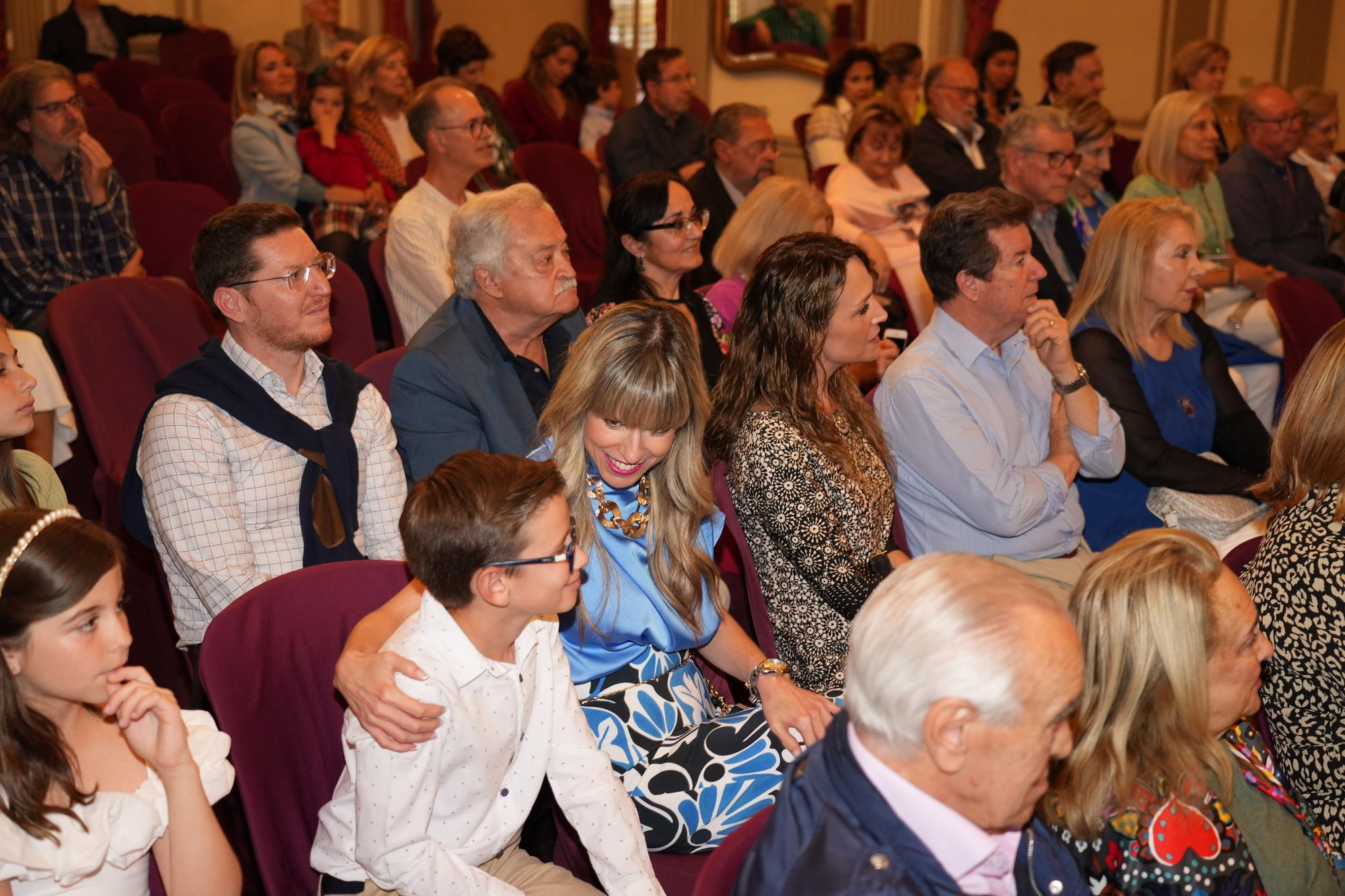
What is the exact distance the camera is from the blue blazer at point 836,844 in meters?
1.27

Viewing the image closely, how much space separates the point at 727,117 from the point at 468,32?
2.45 m

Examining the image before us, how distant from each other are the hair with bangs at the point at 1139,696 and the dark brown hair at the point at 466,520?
79cm

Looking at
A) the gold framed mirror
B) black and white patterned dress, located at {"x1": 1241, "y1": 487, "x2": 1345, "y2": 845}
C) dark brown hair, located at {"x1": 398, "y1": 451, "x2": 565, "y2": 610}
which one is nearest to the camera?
dark brown hair, located at {"x1": 398, "y1": 451, "x2": 565, "y2": 610}

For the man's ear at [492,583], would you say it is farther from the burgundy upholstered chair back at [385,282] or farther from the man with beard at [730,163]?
the man with beard at [730,163]

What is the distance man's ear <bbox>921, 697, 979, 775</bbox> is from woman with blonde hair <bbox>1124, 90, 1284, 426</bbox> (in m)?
4.03

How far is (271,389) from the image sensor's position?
2645 millimetres

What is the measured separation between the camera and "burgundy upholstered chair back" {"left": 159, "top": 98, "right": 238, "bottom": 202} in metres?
6.07

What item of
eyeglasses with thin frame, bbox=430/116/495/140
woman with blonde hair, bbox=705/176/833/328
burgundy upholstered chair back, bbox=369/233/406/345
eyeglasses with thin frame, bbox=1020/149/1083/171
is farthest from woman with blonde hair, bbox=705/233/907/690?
eyeglasses with thin frame, bbox=1020/149/1083/171

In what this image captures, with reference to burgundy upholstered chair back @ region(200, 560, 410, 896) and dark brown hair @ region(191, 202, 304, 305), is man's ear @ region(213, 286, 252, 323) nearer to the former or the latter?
dark brown hair @ region(191, 202, 304, 305)

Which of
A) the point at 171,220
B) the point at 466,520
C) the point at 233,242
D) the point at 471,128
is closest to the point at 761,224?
the point at 471,128

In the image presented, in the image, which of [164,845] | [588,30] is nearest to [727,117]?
[164,845]

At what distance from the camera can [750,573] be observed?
8.48 feet

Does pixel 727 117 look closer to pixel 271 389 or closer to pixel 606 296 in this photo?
pixel 606 296

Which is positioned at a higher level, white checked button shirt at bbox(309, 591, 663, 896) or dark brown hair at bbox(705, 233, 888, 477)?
dark brown hair at bbox(705, 233, 888, 477)
